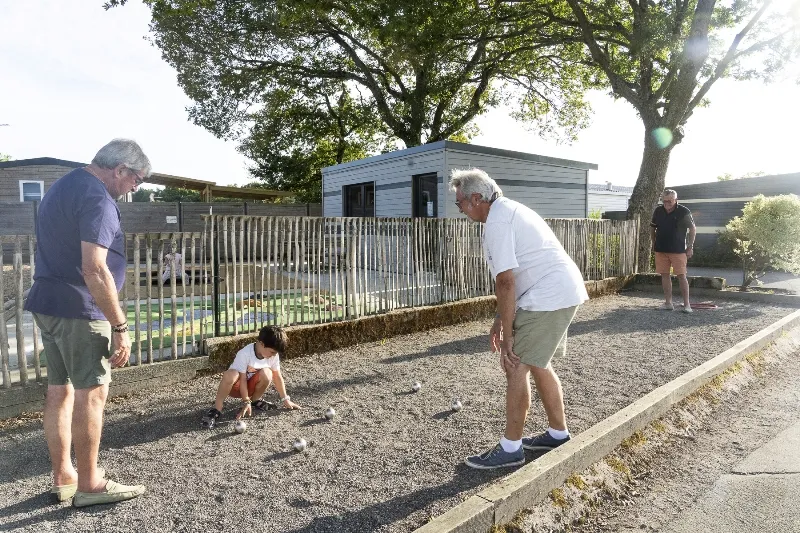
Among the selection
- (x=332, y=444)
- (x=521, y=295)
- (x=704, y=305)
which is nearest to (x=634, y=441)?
(x=521, y=295)

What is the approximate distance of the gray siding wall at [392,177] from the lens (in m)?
13.4

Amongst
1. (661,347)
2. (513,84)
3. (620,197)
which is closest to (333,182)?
(513,84)

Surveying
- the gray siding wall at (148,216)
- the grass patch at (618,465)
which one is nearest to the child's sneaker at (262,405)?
the grass patch at (618,465)

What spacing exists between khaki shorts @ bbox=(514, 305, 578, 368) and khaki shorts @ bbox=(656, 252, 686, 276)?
7117 millimetres

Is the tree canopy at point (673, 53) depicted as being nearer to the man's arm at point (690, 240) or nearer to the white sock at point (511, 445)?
the man's arm at point (690, 240)

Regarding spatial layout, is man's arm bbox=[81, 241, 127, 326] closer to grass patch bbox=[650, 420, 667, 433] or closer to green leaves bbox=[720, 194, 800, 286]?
grass patch bbox=[650, 420, 667, 433]

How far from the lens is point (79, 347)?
2.71 metres

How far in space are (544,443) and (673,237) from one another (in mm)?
6902

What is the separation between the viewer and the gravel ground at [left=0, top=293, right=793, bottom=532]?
2.77m

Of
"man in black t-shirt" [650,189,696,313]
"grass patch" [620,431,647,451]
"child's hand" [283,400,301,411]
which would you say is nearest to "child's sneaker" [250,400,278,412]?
"child's hand" [283,400,301,411]

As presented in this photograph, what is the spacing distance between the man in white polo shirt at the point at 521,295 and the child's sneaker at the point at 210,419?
6.40 ft

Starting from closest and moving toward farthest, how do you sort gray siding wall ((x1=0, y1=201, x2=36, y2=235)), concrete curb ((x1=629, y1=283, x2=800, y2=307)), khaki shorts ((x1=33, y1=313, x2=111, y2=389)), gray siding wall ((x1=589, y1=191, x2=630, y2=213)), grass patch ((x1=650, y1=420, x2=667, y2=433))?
khaki shorts ((x1=33, y1=313, x2=111, y2=389))
grass patch ((x1=650, y1=420, x2=667, y2=433))
concrete curb ((x1=629, y1=283, x2=800, y2=307))
gray siding wall ((x1=0, y1=201, x2=36, y2=235))
gray siding wall ((x1=589, y1=191, x2=630, y2=213))

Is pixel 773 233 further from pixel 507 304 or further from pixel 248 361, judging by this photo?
pixel 248 361

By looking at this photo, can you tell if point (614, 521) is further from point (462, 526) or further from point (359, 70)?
point (359, 70)
